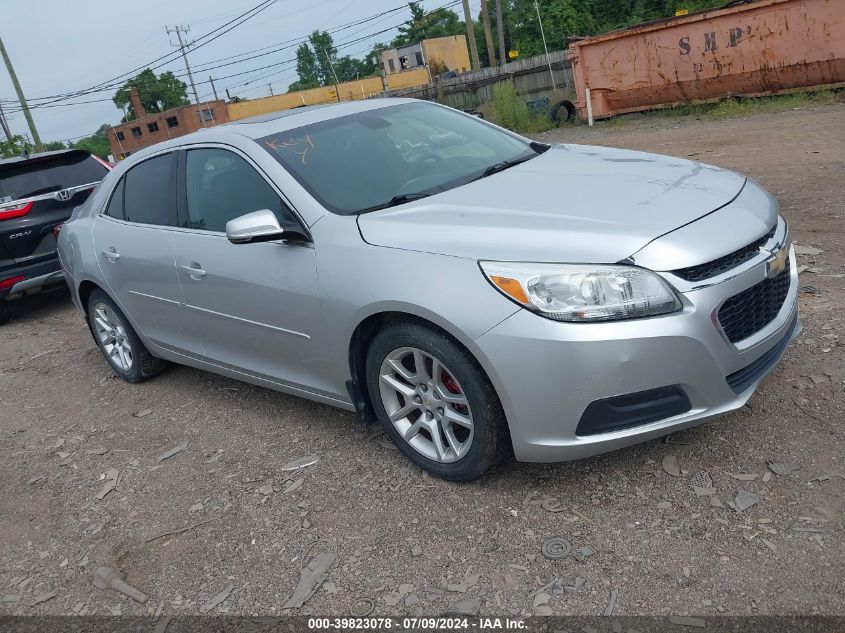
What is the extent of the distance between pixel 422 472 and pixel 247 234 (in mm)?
1387

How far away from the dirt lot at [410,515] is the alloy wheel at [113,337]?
61cm

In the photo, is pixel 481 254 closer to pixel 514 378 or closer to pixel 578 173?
pixel 514 378

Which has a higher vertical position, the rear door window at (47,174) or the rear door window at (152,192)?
the rear door window at (47,174)

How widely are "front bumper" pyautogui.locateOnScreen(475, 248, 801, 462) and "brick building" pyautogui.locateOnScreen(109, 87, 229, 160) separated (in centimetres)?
6773

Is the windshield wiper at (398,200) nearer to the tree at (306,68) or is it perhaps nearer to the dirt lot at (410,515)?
the dirt lot at (410,515)

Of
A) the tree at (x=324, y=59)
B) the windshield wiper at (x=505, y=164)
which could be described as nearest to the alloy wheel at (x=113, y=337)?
the windshield wiper at (x=505, y=164)

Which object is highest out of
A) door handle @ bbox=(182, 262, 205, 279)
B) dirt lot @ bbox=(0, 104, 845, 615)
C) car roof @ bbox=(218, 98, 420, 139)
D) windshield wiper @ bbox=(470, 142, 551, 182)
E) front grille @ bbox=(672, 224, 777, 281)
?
car roof @ bbox=(218, 98, 420, 139)

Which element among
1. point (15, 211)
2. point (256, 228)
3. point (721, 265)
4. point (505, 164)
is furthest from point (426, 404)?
point (15, 211)

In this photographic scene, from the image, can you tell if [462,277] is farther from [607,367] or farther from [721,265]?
[721,265]

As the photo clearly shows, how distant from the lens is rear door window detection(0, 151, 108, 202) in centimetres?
781

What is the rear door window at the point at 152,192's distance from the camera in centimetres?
454

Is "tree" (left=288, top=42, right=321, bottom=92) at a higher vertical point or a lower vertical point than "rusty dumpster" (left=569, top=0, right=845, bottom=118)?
higher

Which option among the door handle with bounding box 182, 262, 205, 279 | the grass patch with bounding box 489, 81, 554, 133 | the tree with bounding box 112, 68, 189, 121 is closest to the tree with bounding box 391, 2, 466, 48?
the tree with bounding box 112, 68, 189, 121

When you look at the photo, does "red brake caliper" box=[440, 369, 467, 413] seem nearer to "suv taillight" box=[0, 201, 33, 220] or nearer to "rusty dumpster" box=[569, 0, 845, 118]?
"suv taillight" box=[0, 201, 33, 220]
